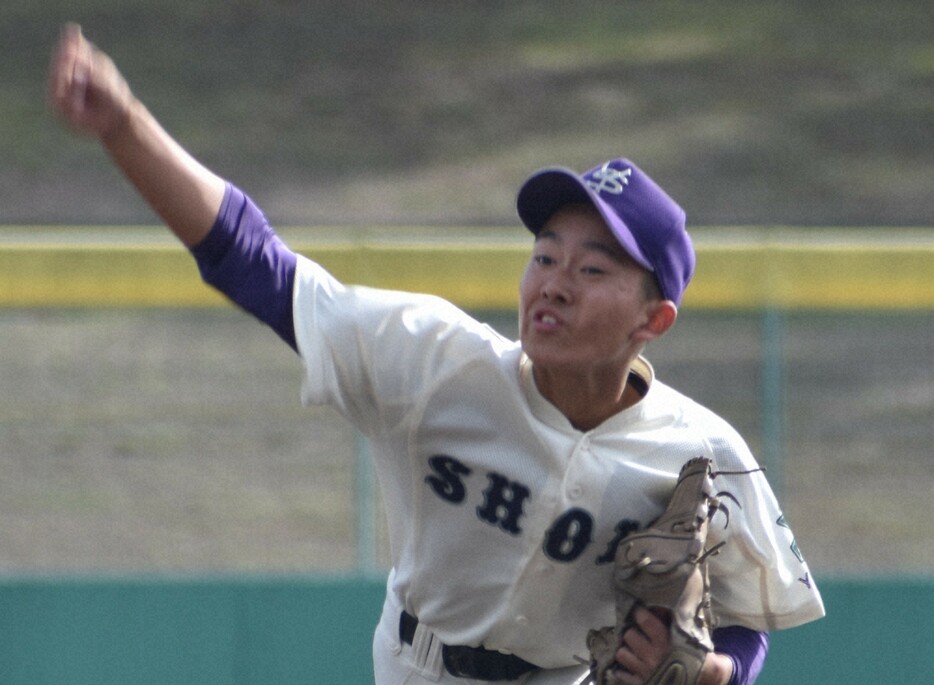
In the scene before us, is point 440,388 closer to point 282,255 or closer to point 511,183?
point 282,255

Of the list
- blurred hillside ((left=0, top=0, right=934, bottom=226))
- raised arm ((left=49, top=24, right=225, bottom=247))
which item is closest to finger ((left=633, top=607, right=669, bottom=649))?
raised arm ((left=49, top=24, right=225, bottom=247))

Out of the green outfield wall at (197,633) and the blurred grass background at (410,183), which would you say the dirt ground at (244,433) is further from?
the green outfield wall at (197,633)

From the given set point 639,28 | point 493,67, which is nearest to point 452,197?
point 493,67

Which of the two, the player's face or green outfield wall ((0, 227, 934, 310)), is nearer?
the player's face

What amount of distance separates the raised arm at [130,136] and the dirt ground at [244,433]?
3.03 metres

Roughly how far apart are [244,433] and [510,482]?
10.1ft

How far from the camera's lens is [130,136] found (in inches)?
96.5

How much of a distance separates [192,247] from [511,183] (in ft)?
31.1

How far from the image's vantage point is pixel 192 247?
2619 mm

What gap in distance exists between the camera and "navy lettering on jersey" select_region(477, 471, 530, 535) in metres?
2.97

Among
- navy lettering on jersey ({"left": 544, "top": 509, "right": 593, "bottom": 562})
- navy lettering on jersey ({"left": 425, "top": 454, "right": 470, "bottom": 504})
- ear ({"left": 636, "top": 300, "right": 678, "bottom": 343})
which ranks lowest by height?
navy lettering on jersey ({"left": 544, "top": 509, "right": 593, "bottom": 562})

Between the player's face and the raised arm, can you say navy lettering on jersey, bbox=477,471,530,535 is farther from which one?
the raised arm

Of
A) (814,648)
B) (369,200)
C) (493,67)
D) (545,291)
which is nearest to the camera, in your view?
(545,291)

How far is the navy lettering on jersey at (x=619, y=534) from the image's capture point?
2992 mm
